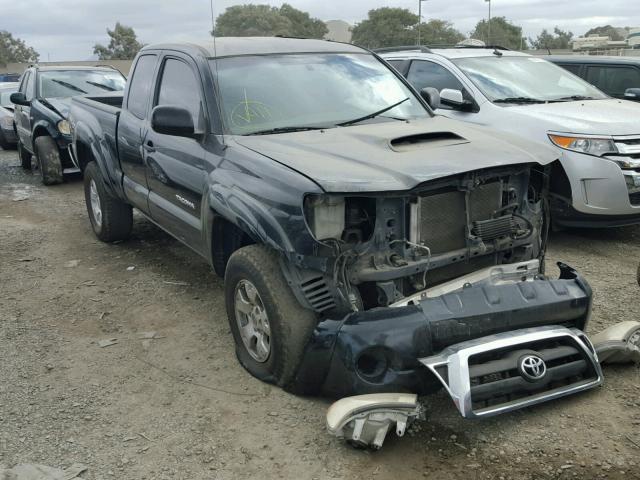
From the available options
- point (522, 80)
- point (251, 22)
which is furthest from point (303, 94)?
point (522, 80)

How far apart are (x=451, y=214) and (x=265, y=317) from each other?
3.77 feet

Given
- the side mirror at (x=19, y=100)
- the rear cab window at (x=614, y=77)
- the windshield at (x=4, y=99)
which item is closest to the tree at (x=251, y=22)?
the rear cab window at (x=614, y=77)

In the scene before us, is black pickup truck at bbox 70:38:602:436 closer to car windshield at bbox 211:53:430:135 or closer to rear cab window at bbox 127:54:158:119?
car windshield at bbox 211:53:430:135

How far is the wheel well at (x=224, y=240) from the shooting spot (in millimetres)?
4035

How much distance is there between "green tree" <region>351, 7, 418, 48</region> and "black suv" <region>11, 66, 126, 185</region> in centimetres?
3219

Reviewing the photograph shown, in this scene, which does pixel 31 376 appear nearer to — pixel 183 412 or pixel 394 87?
pixel 183 412

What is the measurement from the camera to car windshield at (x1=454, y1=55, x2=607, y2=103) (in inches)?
271

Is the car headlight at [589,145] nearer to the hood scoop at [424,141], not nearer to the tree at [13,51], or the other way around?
the hood scoop at [424,141]

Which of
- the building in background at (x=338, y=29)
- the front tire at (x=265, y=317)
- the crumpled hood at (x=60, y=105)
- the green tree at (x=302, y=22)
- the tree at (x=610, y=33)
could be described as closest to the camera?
the front tire at (x=265, y=317)

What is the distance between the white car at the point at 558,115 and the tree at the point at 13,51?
211 ft

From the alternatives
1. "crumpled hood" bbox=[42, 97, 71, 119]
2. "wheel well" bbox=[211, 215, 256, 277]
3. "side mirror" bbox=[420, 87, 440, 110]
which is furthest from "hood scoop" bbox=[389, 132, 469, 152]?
"crumpled hood" bbox=[42, 97, 71, 119]

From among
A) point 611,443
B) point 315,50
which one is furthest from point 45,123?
point 611,443

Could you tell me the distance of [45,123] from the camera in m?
Result: 9.96

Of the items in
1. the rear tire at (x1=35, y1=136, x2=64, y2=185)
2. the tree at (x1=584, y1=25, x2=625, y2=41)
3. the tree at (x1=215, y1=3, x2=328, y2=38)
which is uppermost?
the tree at (x1=584, y1=25, x2=625, y2=41)
